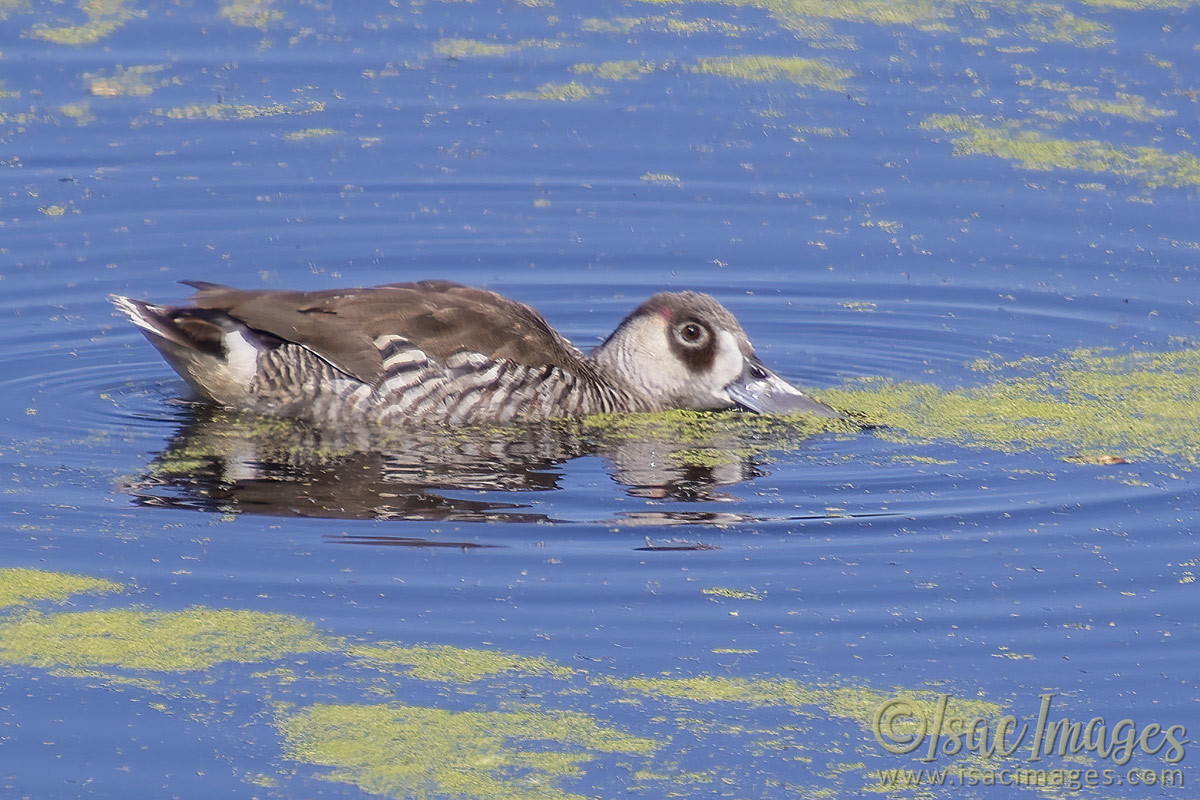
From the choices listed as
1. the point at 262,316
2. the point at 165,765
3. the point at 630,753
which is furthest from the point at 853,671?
the point at 262,316

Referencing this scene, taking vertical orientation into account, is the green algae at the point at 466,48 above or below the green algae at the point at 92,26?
below

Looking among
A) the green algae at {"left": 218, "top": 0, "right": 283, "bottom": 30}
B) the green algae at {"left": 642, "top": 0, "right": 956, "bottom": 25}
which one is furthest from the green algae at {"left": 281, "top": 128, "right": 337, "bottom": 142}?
the green algae at {"left": 642, "top": 0, "right": 956, "bottom": 25}

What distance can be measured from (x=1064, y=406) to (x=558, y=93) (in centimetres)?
528

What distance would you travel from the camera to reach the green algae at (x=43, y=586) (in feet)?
22.9

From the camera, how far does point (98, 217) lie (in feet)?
39.1

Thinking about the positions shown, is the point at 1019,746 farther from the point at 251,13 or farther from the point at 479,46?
the point at 251,13

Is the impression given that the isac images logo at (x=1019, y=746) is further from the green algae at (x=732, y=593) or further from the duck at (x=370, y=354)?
the duck at (x=370, y=354)

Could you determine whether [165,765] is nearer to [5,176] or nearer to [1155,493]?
[1155,493]

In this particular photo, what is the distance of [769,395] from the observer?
9625mm

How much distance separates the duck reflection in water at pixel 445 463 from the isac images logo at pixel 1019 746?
6.26 ft

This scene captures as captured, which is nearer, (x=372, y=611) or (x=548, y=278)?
(x=372, y=611)

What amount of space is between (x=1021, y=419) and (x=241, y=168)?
18.6 ft

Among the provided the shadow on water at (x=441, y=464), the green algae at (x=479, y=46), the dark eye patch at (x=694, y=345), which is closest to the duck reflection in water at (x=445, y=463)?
the shadow on water at (x=441, y=464)

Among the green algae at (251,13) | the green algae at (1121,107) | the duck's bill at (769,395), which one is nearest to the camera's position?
the duck's bill at (769,395)
